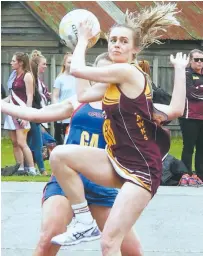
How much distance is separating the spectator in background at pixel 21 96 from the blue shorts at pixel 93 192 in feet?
20.9

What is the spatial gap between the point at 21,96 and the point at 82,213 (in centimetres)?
724

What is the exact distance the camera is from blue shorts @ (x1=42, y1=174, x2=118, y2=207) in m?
5.47

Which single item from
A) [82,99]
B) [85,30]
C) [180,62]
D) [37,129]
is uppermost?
[85,30]

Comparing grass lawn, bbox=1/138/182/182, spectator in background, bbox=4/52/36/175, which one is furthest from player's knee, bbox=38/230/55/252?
spectator in background, bbox=4/52/36/175

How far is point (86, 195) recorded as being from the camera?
548 cm

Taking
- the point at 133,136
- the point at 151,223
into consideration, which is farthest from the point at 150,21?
the point at 151,223

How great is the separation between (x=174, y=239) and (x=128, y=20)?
117 inches

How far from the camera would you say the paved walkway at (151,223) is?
724cm

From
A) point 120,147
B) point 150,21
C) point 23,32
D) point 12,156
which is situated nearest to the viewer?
point 120,147

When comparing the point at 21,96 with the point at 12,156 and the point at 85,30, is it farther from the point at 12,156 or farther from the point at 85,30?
the point at 85,30

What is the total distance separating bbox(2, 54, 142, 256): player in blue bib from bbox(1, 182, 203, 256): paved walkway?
1.58 meters

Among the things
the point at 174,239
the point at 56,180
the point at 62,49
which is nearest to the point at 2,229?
the point at 174,239

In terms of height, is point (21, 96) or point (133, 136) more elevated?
point (133, 136)

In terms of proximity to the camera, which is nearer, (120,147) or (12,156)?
(120,147)
